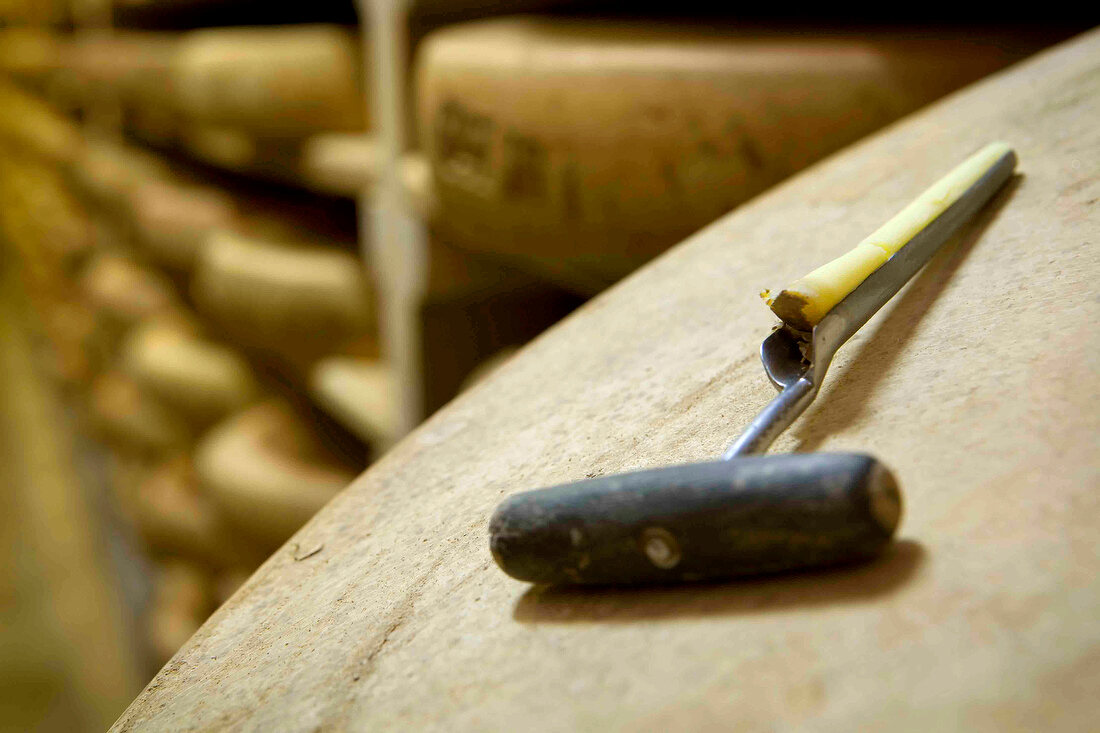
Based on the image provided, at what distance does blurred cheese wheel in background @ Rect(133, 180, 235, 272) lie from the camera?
2.08 meters

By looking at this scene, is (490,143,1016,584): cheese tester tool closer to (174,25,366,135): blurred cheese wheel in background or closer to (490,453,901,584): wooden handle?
(490,453,901,584): wooden handle

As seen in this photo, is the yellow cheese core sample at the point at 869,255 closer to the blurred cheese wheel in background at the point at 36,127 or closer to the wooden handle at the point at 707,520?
the wooden handle at the point at 707,520

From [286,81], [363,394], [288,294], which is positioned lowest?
[363,394]

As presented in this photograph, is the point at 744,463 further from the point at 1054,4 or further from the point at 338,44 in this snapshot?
the point at 338,44

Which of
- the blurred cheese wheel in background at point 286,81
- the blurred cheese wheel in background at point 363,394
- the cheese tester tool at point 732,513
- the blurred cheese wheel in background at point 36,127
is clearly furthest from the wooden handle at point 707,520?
the blurred cheese wheel in background at point 36,127

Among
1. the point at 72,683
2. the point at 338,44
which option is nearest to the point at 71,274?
the point at 72,683

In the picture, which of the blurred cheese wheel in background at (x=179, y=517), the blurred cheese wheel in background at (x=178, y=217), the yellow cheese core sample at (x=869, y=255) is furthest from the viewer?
the blurred cheese wheel in background at (x=179, y=517)

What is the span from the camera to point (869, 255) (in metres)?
0.43

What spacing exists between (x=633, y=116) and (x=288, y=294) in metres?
0.94

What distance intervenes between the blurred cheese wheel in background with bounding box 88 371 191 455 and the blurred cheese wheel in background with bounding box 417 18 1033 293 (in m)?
1.58

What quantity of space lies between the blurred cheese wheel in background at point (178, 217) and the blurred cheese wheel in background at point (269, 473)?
411 mm

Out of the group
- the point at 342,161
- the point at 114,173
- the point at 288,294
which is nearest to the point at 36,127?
the point at 114,173

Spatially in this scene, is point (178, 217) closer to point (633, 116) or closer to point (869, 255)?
point (633, 116)

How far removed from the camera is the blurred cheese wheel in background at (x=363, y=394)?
1541 mm
